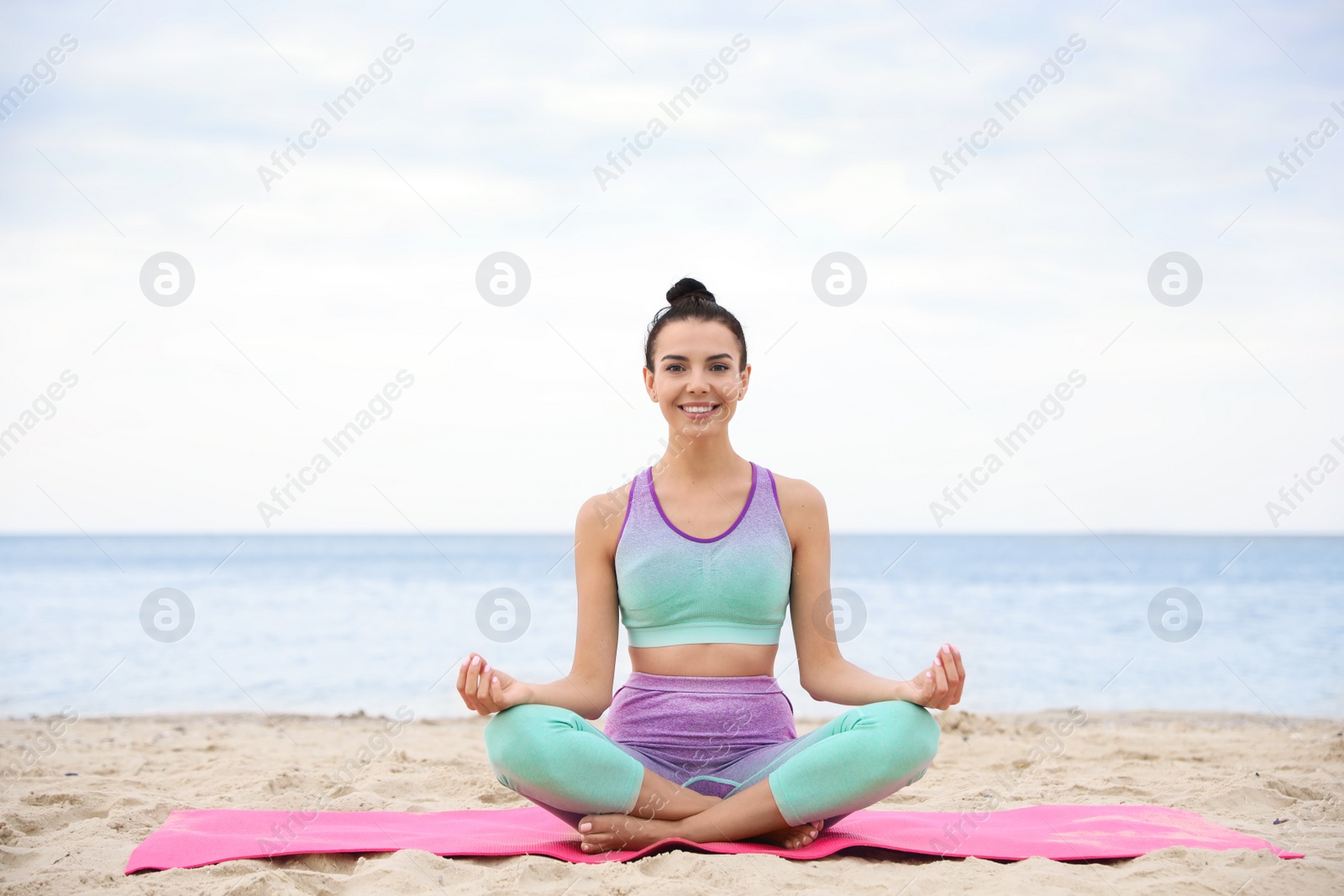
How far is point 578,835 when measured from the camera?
3.29m

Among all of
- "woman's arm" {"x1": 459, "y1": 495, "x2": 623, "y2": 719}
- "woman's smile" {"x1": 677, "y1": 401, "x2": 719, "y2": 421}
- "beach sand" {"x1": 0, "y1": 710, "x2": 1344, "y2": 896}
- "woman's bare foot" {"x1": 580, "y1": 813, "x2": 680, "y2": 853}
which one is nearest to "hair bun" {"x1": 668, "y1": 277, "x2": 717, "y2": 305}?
"woman's smile" {"x1": 677, "y1": 401, "x2": 719, "y2": 421}

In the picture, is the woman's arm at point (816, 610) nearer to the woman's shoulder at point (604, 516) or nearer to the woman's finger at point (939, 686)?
the woman's finger at point (939, 686)

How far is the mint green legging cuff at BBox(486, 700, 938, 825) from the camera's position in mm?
2881

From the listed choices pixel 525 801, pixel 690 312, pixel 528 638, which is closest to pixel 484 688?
pixel 690 312

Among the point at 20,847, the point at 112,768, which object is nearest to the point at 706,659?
the point at 20,847

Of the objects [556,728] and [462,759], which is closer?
[556,728]

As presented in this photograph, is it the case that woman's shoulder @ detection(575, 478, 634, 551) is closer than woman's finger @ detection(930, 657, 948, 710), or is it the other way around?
woman's finger @ detection(930, 657, 948, 710)

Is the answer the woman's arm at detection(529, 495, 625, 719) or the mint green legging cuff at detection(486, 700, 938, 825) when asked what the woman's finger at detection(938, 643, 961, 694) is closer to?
the mint green legging cuff at detection(486, 700, 938, 825)

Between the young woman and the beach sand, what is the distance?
0.22m

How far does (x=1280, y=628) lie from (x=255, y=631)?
52.5ft

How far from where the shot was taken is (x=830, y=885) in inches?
106

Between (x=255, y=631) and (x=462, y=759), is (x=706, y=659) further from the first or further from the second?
(x=255, y=631)

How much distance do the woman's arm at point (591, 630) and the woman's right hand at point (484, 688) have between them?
0.04 ft

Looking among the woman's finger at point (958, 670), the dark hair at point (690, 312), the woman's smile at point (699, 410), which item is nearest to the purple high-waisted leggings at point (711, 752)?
the woman's finger at point (958, 670)
